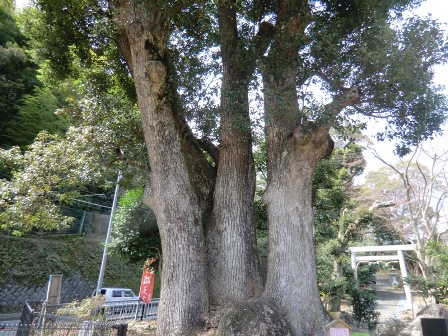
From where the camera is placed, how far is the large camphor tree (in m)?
5.55

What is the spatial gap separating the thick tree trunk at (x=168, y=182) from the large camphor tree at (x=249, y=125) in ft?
0.06

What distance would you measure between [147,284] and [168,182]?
6227 millimetres

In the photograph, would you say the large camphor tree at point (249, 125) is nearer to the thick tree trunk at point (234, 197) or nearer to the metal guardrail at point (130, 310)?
the thick tree trunk at point (234, 197)

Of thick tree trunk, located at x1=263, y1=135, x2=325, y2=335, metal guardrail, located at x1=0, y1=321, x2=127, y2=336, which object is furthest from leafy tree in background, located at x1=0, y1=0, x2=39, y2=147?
thick tree trunk, located at x1=263, y1=135, x2=325, y2=335

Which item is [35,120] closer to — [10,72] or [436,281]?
[10,72]

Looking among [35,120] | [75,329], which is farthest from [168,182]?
[35,120]

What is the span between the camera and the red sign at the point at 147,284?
432 inches

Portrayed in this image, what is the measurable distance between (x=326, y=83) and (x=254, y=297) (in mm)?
4119

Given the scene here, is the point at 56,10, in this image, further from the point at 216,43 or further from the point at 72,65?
the point at 216,43

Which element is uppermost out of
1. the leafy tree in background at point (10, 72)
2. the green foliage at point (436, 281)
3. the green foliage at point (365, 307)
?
the leafy tree in background at point (10, 72)

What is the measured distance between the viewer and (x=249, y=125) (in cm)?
659

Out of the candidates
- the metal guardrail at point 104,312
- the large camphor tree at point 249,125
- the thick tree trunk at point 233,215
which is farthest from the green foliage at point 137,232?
the thick tree trunk at point 233,215

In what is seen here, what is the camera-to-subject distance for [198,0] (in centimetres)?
723

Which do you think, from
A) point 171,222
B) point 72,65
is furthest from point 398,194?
point 72,65
